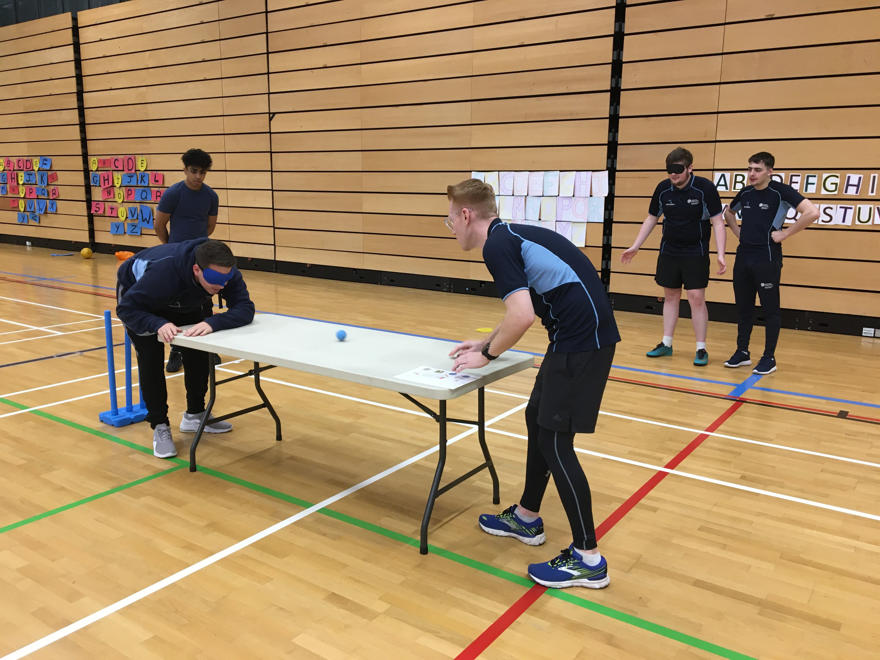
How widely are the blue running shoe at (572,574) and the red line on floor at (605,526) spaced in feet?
0.15

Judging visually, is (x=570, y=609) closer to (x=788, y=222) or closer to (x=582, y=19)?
(x=788, y=222)

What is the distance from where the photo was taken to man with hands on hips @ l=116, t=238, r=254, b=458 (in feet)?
10.8

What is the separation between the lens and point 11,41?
556 inches

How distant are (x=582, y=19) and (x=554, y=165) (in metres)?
1.66

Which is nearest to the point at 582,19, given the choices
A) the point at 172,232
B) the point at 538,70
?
the point at 538,70

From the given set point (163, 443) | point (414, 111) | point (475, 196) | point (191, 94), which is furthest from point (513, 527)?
point (191, 94)

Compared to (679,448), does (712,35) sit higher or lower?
higher

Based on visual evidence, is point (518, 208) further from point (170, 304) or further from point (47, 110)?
point (47, 110)

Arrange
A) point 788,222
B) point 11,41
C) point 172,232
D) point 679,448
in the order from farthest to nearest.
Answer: point 11,41
point 788,222
point 172,232
point 679,448

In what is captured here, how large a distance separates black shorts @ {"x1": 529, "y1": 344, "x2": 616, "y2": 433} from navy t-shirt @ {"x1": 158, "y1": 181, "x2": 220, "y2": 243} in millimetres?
3776

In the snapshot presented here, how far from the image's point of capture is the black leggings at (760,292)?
207 inches

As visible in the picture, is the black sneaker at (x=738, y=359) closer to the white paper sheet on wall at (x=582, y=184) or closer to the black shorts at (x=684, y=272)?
the black shorts at (x=684, y=272)

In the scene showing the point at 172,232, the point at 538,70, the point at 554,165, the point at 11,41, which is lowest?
the point at 172,232

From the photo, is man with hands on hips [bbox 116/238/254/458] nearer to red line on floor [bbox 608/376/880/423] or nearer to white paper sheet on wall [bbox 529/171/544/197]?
red line on floor [bbox 608/376/880/423]
